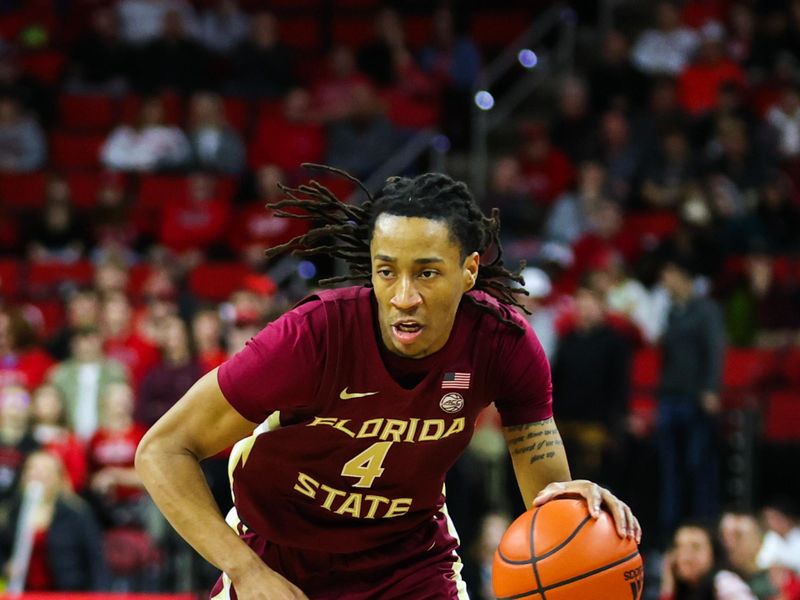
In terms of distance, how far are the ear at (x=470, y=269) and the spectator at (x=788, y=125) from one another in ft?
25.8

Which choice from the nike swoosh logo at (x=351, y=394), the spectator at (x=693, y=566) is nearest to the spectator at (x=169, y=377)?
the spectator at (x=693, y=566)

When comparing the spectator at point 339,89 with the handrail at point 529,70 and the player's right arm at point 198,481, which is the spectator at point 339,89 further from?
the player's right arm at point 198,481

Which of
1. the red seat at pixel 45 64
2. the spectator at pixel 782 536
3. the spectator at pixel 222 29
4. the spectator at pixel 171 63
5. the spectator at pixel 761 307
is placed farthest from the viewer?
the spectator at pixel 222 29

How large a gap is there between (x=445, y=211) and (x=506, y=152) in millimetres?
9573

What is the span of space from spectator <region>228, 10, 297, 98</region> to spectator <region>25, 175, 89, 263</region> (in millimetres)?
2253

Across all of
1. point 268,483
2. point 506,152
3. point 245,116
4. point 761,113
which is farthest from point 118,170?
point 268,483

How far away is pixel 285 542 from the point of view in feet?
12.7

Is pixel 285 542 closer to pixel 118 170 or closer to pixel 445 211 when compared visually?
pixel 445 211

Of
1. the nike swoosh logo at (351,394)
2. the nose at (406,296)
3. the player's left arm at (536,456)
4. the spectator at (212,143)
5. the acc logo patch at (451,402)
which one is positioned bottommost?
the player's left arm at (536,456)

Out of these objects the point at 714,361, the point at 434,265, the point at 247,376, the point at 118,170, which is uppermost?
the point at 118,170

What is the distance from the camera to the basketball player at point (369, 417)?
3.54m

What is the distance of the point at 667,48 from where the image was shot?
12391 mm

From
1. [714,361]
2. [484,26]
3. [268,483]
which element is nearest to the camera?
[268,483]

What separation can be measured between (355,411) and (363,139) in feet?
28.1
